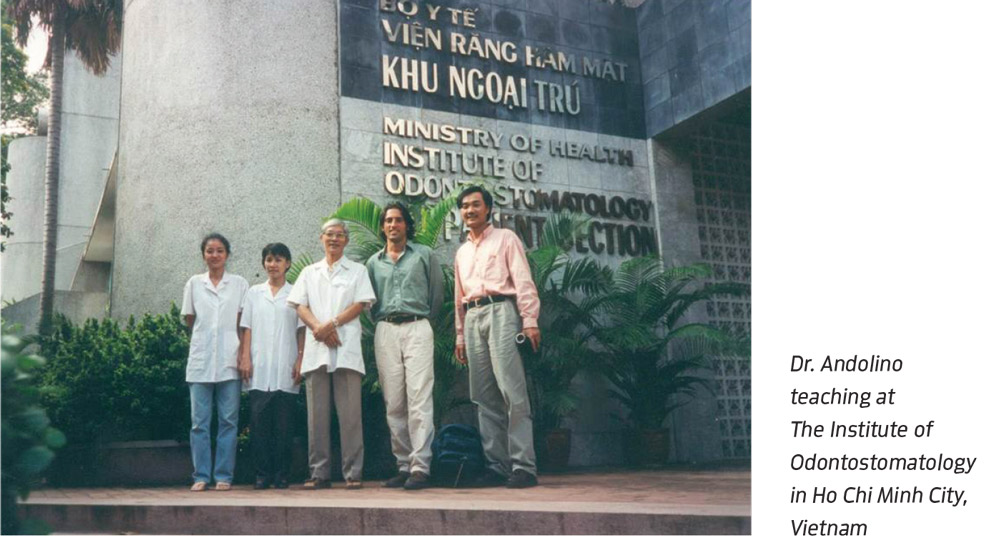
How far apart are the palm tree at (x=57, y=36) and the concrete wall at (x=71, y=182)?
261 cm

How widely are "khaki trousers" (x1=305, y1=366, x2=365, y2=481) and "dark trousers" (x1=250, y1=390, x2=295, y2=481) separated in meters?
0.17

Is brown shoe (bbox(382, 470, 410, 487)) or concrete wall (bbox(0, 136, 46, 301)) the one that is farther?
concrete wall (bbox(0, 136, 46, 301))

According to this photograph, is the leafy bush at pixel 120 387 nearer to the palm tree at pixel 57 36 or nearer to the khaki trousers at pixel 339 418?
the khaki trousers at pixel 339 418

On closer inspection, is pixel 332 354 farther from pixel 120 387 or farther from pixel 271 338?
pixel 120 387

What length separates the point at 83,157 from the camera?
14.0 m

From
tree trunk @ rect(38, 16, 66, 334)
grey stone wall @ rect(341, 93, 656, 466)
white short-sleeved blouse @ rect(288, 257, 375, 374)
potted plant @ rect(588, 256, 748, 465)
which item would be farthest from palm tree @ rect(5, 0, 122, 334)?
potted plant @ rect(588, 256, 748, 465)

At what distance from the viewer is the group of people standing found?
5.06 metres

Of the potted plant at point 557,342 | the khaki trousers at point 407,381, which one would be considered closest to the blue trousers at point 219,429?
the khaki trousers at point 407,381

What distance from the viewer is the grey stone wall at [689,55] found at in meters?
8.05

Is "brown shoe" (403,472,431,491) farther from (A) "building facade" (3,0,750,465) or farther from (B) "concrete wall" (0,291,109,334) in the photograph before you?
(B) "concrete wall" (0,291,109,334)

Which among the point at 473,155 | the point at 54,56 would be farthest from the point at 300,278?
the point at 54,56
